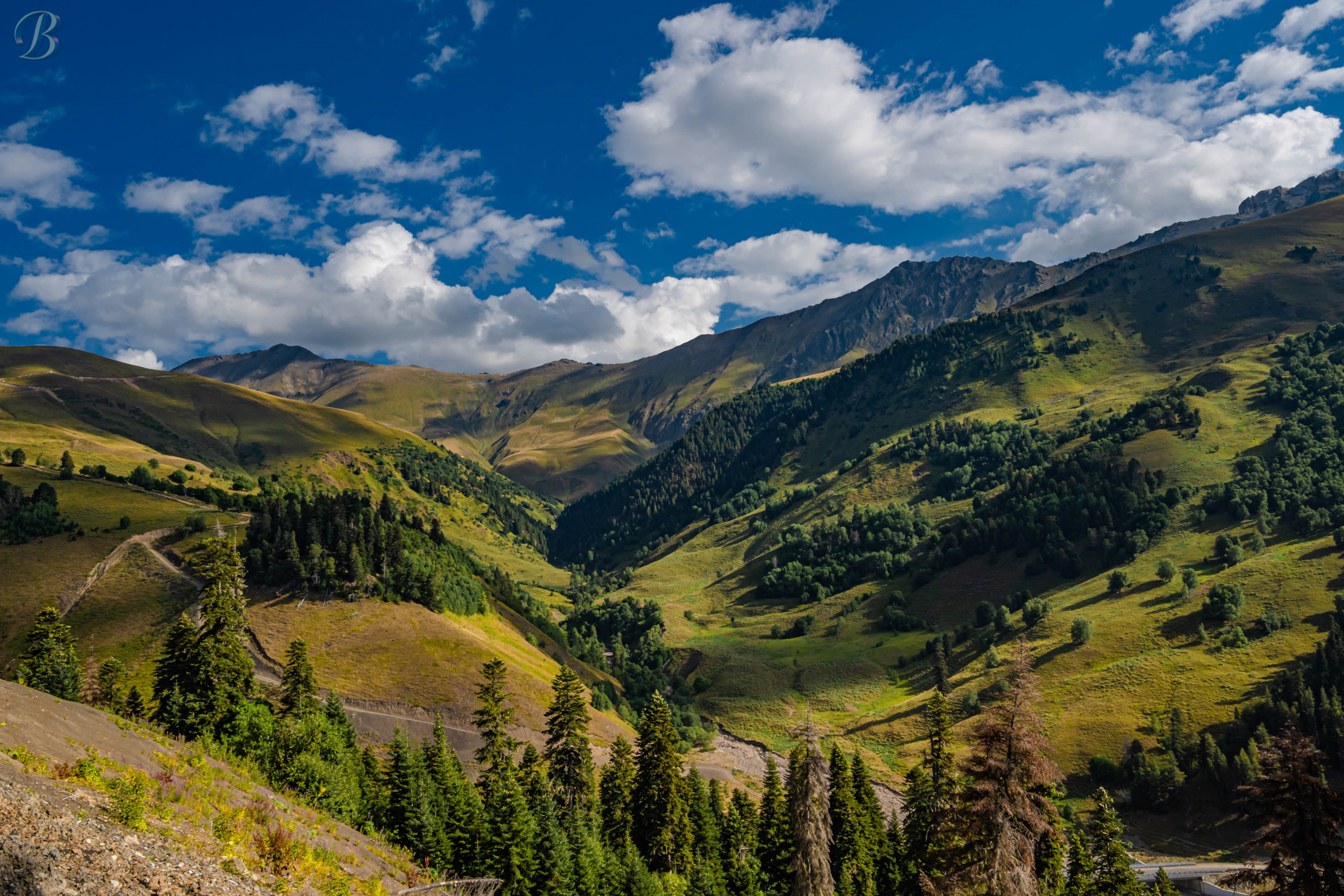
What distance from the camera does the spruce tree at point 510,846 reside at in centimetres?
4259

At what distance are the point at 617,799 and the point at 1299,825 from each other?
5179 centimetres

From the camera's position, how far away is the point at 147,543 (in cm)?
11319

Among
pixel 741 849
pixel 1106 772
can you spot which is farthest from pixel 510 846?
pixel 1106 772

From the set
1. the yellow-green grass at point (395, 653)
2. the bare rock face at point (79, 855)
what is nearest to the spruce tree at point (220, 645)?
the yellow-green grass at point (395, 653)

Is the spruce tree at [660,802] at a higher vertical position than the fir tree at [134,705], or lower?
lower

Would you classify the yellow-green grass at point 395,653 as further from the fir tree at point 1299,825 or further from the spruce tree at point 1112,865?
the fir tree at point 1299,825

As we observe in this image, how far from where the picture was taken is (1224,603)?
390ft

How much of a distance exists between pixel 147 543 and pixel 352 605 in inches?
1646

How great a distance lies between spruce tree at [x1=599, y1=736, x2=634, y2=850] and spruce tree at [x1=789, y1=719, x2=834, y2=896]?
27.5 m

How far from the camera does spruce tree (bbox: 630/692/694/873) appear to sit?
195 feet

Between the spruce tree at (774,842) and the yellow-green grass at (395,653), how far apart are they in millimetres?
40286

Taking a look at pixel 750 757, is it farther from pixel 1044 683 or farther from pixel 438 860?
pixel 438 860

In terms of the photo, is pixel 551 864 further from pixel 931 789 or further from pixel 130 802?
pixel 130 802

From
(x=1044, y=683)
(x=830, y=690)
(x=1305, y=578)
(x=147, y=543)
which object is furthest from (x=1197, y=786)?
(x=147, y=543)
